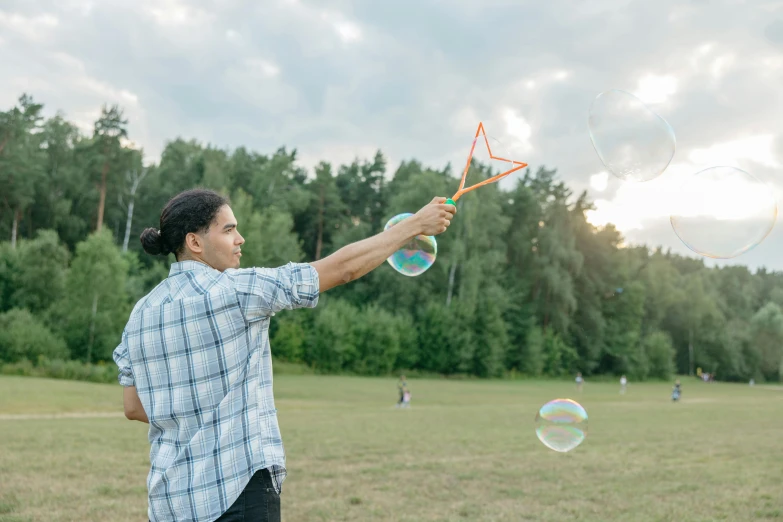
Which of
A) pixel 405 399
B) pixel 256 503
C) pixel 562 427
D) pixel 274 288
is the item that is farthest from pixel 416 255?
pixel 405 399

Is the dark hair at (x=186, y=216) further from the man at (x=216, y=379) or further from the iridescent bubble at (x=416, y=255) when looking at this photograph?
the iridescent bubble at (x=416, y=255)

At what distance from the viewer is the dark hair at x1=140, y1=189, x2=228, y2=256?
3.08 meters

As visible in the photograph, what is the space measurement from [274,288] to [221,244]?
437 mm

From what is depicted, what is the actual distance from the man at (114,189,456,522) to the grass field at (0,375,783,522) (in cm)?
548

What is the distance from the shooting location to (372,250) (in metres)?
3.03

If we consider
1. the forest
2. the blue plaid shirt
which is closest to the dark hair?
the blue plaid shirt

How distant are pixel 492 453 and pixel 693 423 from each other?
13.7 meters

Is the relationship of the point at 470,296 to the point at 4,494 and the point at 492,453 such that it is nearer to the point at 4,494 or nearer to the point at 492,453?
the point at 492,453

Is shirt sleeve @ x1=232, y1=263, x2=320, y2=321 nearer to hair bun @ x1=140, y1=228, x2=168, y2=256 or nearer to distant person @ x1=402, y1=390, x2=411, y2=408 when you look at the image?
hair bun @ x1=140, y1=228, x2=168, y2=256

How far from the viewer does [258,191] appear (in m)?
81.4

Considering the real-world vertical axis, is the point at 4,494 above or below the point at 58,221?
below

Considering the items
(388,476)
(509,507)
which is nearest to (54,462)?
(388,476)

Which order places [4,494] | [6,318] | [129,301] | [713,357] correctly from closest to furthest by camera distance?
[4,494] → [6,318] → [129,301] → [713,357]

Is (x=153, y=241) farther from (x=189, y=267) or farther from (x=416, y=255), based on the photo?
(x=416, y=255)
